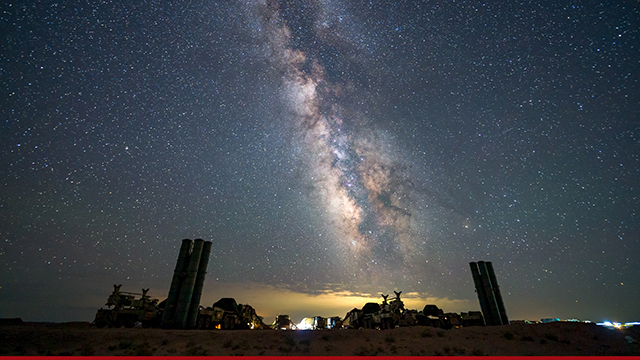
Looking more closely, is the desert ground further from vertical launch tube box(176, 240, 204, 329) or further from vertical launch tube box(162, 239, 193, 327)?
vertical launch tube box(162, 239, 193, 327)

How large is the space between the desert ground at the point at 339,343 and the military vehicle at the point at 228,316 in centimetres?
914

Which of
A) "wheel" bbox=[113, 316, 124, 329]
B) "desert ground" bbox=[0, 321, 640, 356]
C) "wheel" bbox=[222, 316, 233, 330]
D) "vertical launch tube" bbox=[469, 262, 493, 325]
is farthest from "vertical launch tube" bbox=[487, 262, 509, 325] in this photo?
"wheel" bbox=[113, 316, 124, 329]

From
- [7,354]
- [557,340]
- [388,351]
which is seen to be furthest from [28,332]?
[557,340]

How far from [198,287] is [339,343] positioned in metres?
17.7

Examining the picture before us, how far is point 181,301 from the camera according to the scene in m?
26.6

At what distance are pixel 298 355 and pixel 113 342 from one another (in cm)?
1210

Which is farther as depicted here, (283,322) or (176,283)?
(283,322)

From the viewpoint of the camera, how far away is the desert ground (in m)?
15.6

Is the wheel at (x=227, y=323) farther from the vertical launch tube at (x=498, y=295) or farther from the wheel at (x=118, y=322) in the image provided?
the vertical launch tube at (x=498, y=295)

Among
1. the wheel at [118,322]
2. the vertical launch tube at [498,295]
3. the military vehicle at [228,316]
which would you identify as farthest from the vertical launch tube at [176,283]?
the vertical launch tube at [498,295]

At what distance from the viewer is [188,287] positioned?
2731 centimetres

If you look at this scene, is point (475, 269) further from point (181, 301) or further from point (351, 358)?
point (181, 301)

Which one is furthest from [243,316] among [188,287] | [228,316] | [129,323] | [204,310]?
[129,323]

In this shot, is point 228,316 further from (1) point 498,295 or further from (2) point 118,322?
(1) point 498,295
